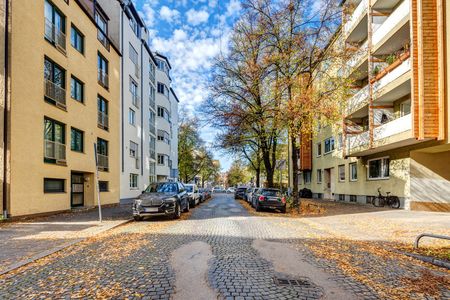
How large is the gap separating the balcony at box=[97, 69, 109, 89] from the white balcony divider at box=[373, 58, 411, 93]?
1744 cm

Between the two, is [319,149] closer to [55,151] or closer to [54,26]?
[55,151]

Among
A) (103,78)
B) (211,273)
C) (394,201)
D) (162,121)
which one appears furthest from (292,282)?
(162,121)

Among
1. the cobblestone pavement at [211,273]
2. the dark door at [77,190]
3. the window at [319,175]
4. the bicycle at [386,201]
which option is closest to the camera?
the cobblestone pavement at [211,273]

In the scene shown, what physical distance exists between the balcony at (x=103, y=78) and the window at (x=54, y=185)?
798 cm

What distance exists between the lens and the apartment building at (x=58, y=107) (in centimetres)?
1361

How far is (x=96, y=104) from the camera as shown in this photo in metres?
21.7

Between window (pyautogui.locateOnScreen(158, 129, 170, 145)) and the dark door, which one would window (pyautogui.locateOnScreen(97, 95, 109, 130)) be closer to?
the dark door

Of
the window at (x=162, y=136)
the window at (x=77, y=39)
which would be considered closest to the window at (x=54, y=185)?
the window at (x=77, y=39)

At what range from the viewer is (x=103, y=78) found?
2314 centimetres

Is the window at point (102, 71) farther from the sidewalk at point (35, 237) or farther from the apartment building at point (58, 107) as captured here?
the sidewalk at point (35, 237)

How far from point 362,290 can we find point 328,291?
0.54 m

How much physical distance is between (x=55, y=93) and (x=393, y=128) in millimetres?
17307

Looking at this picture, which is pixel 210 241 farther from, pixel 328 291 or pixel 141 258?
pixel 328 291

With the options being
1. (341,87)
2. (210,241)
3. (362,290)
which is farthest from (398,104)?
(362,290)
